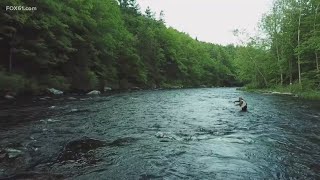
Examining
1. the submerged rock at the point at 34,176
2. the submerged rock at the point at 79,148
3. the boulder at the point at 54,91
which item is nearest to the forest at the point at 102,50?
the boulder at the point at 54,91

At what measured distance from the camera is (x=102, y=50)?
45.8 m

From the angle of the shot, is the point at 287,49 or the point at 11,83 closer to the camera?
the point at 11,83

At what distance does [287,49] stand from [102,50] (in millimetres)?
24725

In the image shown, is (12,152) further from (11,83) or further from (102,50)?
(102,50)

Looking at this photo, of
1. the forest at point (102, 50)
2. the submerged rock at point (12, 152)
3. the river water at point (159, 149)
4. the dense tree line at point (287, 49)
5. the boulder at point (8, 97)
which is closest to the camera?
the river water at point (159, 149)

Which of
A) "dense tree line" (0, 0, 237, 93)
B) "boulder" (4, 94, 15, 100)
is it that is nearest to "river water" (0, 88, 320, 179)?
"boulder" (4, 94, 15, 100)

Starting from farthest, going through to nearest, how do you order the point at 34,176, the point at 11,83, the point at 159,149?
the point at 11,83
the point at 159,149
the point at 34,176

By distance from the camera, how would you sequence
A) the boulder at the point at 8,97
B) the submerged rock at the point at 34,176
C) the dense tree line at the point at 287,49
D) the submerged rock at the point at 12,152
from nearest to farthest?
1. the submerged rock at the point at 34,176
2. the submerged rock at the point at 12,152
3. the boulder at the point at 8,97
4. the dense tree line at the point at 287,49

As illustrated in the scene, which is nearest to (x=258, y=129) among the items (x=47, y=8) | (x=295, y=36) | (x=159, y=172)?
(x=159, y=172)

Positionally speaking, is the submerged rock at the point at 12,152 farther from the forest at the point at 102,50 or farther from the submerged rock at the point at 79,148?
the forest at the point at 102,50

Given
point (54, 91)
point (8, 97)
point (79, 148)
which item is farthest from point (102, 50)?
point (79, 148)

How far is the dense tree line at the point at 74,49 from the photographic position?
27719mm

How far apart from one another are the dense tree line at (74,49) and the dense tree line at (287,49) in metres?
20.1

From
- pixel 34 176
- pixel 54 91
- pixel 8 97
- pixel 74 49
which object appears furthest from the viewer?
pixel 74 49
